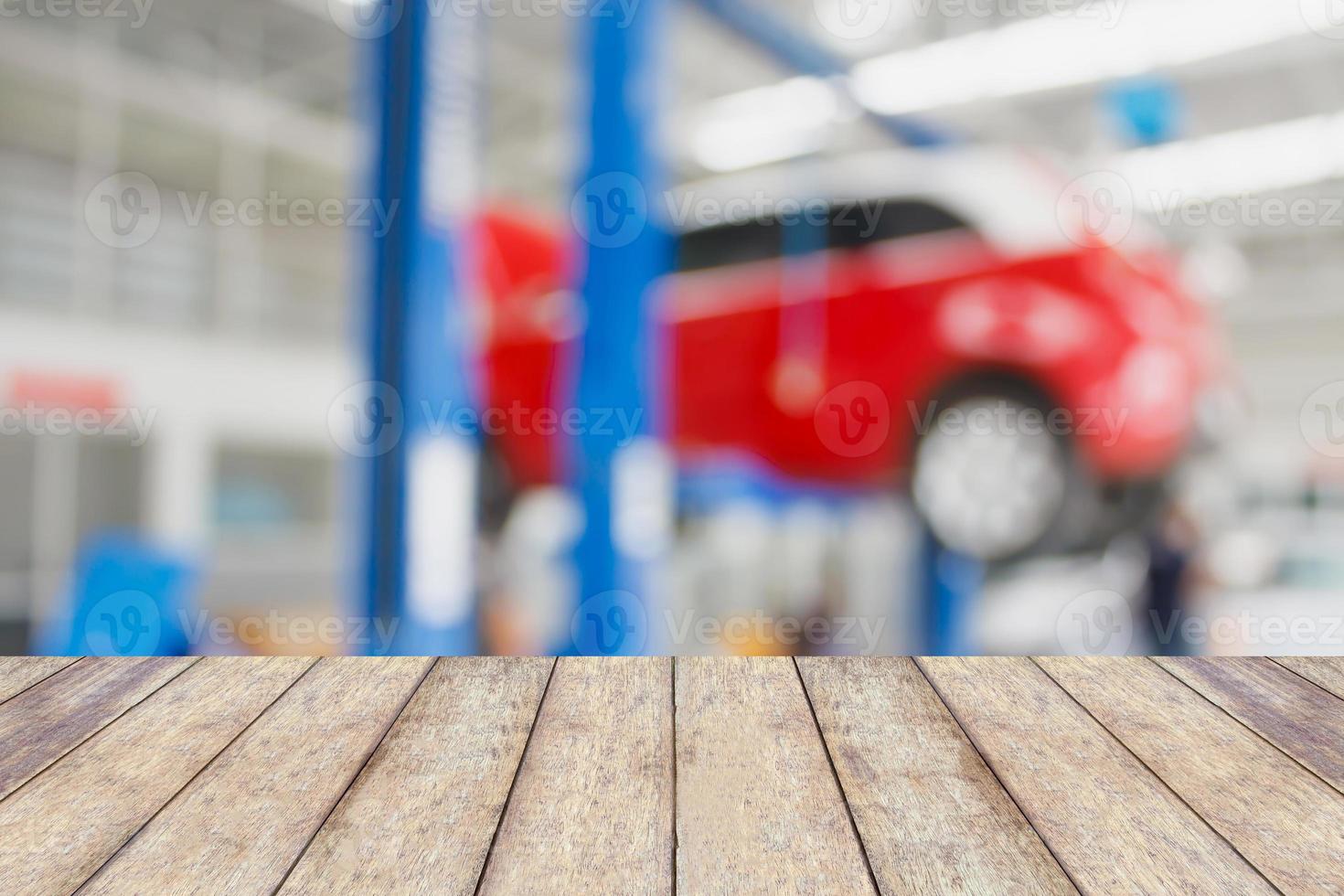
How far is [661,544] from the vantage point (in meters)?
1.46

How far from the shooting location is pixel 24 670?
1298 millimetres

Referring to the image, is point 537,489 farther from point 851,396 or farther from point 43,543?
point 43,543

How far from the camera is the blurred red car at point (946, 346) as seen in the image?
2338 mm

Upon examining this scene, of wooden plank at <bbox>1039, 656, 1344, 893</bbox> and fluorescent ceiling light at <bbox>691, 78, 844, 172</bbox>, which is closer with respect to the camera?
wooden plank at <bbox>1039, 656, 1344, 893</bbox>

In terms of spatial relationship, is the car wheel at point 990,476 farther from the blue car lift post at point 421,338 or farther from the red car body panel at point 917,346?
the blue car lift post at point 421,338

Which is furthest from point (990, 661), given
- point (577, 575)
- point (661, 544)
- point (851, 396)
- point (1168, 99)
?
point (1168, 99)

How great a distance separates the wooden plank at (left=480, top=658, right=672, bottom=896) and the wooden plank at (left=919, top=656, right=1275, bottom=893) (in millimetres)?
363

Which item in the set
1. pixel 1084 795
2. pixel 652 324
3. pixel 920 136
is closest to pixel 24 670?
pixel 652 324

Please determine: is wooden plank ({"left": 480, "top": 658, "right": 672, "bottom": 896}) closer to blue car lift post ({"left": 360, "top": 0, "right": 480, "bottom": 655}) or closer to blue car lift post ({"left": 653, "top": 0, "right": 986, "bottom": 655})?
blue car lift post ({"left": 360, "top": 0, "right": 480, "bottom": 655})

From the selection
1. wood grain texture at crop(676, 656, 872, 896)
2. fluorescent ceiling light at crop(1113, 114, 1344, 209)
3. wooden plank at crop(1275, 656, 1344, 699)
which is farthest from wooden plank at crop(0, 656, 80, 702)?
fluorescent ceiling light at crop(1113, 114, 1344, 209)

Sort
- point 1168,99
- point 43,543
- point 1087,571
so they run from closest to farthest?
1. point 1168,99
2. point 1087,571
3. point 43,543

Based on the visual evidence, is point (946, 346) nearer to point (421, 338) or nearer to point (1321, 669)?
point (1321, 669)

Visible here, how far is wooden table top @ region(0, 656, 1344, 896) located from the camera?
2.48 ft

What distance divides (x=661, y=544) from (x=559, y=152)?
8.64 m
